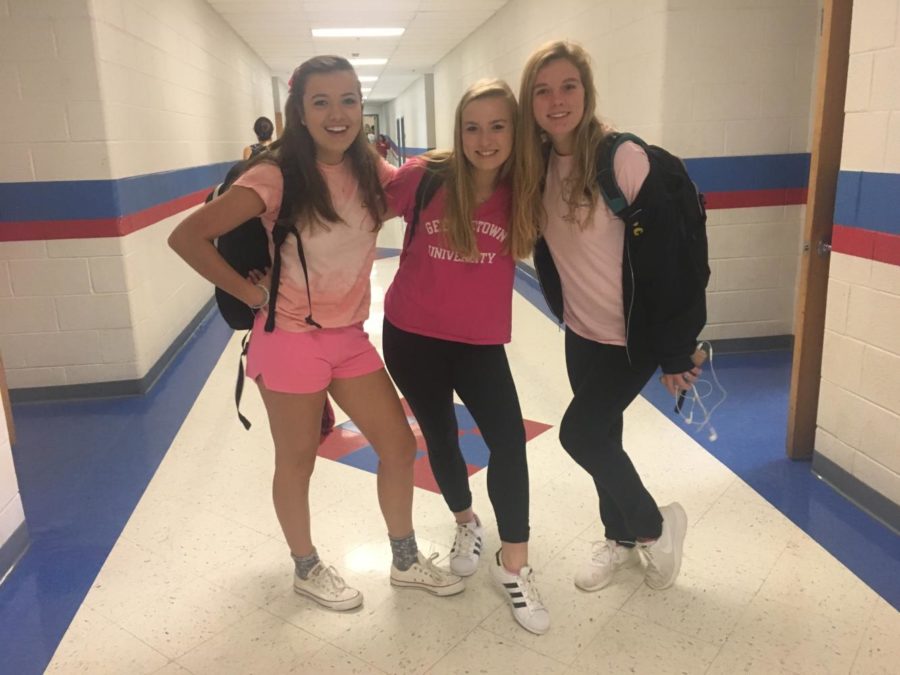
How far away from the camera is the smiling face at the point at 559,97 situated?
173 cm

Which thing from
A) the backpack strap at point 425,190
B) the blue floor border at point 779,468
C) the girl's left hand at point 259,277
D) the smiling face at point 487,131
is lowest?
the blue floor border at point 779,468

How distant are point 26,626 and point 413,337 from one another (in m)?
1.34

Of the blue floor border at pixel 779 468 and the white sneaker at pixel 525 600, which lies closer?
the white sneaker at pixel 525 600

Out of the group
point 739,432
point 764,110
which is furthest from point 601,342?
point 764,110

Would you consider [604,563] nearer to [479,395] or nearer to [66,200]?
[479,395]

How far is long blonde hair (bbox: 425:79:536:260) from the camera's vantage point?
1770mm

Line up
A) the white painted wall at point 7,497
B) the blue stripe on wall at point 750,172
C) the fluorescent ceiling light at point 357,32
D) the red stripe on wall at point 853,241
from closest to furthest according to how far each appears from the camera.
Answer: the white painted wall at point 7,497
the red stripe on wall at point 853,241
the blue stripe on wall at point 750,172
the fluorescent ceiling light at point 357,32

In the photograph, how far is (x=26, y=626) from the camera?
1.99 m

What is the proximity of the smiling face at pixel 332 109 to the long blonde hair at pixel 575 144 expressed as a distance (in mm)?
416

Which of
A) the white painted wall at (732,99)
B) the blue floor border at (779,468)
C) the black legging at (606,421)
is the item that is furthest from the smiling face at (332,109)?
the white painted wall at (732,99)

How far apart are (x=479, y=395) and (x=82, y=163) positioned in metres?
2.74

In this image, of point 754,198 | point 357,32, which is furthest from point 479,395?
point 357,32

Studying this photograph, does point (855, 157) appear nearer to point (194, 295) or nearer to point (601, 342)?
point (601, 342)

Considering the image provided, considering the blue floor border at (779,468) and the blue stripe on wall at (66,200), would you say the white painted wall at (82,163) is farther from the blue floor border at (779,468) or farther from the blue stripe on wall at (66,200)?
the blue floor border at (779,468)
